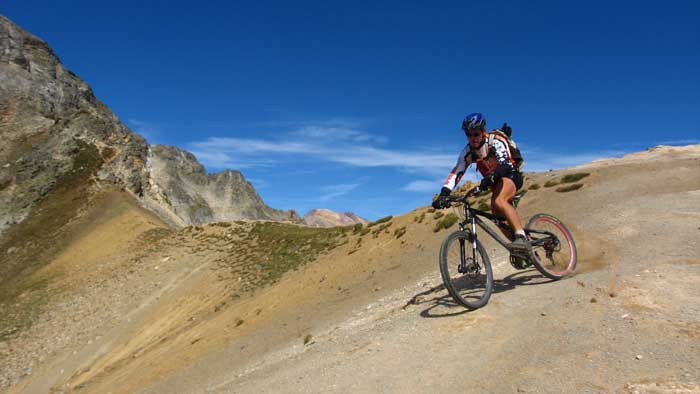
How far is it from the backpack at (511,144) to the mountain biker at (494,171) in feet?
0.11

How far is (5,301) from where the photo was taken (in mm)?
32438

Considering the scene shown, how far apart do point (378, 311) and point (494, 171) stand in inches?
201

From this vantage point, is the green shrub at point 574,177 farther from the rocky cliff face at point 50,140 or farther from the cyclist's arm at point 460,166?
the rocky cliff face at point 50,140

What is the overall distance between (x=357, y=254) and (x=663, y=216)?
506 inches

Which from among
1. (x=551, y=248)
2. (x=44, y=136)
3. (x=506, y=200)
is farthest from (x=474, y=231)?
(x=44, y=136)

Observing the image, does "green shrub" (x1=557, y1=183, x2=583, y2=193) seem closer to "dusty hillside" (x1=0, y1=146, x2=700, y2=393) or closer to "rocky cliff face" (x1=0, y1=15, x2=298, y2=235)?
"dusty hillside" (x1=0, y1=146, x2=700, y2=393)

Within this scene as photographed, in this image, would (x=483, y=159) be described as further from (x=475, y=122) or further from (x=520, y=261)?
(x=520, y=261)

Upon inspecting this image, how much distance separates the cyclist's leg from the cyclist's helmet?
1102 mm

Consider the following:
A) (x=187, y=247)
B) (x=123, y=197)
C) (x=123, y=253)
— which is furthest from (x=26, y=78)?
(x=187, y=247)

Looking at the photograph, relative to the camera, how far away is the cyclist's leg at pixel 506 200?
8359 mm

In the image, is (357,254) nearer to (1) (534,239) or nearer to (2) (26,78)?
(1) (534,239)

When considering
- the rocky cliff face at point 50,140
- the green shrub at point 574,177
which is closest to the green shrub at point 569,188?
the green shrub at point 574,177

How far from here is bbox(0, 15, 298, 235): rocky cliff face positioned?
5359cm

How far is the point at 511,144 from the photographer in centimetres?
859
